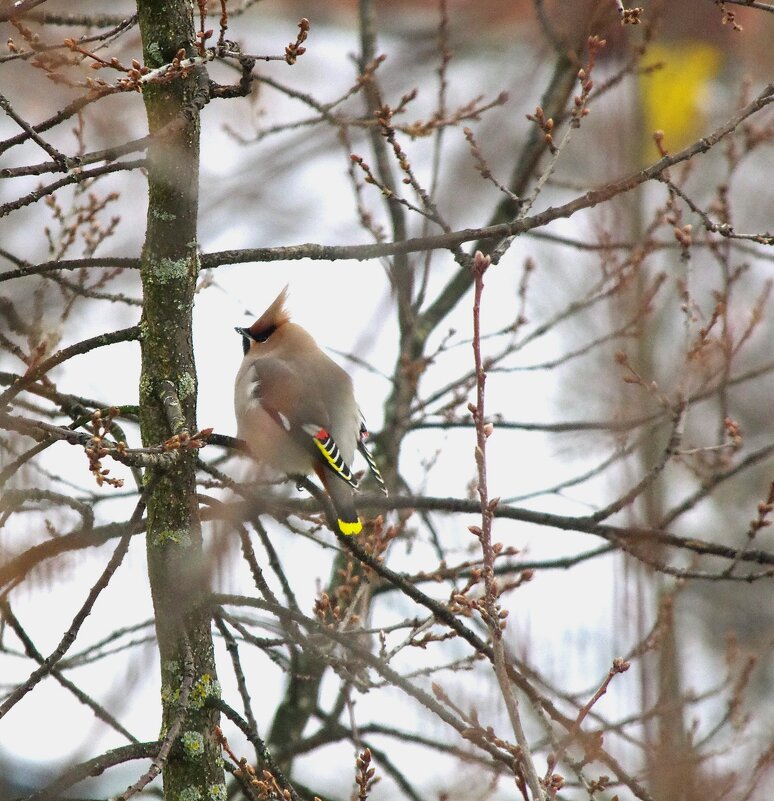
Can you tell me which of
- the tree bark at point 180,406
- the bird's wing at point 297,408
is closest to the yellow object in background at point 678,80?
the bird's wing at point 297,408

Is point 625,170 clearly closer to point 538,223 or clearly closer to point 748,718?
point 538,223

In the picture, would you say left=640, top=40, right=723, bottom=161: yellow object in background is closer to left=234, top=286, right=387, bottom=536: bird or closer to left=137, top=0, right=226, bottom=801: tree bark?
left=234, top=286, right=387, bottom=536: bird

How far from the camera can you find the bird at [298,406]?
4.56 meters

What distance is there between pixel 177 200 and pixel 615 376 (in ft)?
3.53

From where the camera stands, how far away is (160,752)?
2510 mm

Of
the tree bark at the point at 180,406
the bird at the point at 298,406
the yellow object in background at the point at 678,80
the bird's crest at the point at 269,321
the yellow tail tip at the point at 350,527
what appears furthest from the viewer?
the yellow object in background at the point at 678,80

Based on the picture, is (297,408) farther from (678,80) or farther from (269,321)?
(678,80)

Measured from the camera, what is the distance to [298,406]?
4.94 m

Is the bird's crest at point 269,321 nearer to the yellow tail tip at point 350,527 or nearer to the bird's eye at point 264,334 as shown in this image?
the bird's eye at point 264,334

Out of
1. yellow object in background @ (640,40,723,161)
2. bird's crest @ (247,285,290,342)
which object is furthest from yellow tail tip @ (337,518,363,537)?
yellow object in background @ (640,40,723,161)

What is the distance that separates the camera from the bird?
15.0 feet

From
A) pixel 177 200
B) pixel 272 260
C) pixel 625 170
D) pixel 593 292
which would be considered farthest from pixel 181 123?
pixel 593 292

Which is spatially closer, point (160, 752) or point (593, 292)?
point (160, 752)

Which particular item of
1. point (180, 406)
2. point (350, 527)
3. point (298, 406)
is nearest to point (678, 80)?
point (298, 406)
